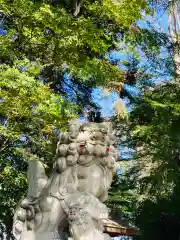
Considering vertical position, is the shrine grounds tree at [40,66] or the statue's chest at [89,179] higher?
the shrine grounds tree at [40,66]

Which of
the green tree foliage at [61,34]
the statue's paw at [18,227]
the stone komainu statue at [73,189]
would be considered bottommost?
the statue's paw at [18,227]

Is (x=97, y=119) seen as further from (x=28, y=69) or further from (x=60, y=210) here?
(x=60, y=210)

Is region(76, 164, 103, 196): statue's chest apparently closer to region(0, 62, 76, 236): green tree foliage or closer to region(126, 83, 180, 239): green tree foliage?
region(0, 62, 76, 236): green tree foliage

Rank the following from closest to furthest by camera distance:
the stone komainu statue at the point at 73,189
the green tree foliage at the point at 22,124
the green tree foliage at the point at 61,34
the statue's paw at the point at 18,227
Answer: the stone komainu statue at the point at 73,189
the statue's paw at the point at 18,227
the green tree foliage at the point at 22,124
the green tree foliage at the point at 61,34

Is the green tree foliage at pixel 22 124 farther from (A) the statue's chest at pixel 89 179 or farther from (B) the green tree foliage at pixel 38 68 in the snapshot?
(A) the statue's chest at pixel 89 179

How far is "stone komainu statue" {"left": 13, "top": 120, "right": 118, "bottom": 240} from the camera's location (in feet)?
16.5

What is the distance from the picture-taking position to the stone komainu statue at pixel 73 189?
502 cm

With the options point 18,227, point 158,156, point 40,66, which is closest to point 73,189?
point 18,227

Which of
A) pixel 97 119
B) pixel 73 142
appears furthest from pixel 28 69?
pixel 97 119

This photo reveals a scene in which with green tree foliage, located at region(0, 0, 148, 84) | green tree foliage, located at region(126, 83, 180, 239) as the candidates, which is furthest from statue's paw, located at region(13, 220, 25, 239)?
green tree foliage, located at region(126, 83, 180, 239)

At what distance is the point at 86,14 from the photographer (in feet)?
40.7

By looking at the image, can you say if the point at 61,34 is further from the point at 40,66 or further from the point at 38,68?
the point at 38,68

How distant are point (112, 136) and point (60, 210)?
1.19 meters

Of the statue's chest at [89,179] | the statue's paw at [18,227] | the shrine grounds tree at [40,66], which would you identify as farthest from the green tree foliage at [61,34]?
the statue's paw at [18,227]
